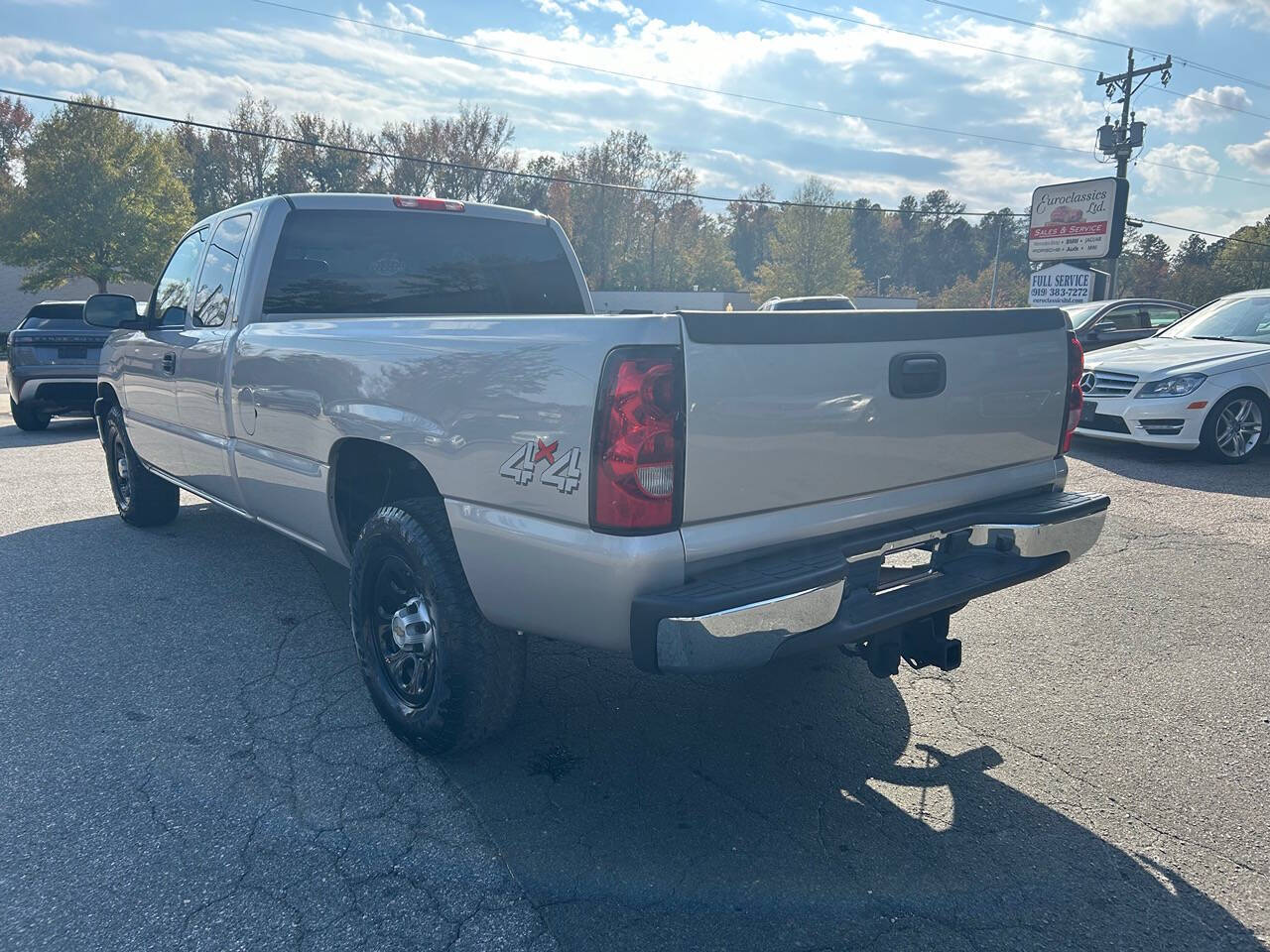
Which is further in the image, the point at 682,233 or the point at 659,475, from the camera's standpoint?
the point at 682,233

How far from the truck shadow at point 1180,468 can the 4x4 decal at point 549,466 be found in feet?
23.1

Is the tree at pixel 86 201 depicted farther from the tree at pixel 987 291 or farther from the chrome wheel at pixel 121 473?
the tree at pixel 987 291

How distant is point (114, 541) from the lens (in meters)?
6.27

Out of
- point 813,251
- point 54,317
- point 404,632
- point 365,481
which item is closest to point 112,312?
point 365,481

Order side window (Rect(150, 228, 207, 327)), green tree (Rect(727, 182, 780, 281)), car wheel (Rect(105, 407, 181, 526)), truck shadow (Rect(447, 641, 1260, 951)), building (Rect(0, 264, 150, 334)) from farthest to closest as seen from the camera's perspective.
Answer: green tree (Rect(727, 182, 780, 281)) < building (Rect(0, 264, 150, 334)) < car wheel (Rect(105, 407, 181, 526)) < side window (Rect(150, 228, 207, 327)) < truck shadow (Rect(447, 641, 1260, 951))

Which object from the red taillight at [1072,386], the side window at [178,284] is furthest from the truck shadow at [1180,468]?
the side window at [178,284]

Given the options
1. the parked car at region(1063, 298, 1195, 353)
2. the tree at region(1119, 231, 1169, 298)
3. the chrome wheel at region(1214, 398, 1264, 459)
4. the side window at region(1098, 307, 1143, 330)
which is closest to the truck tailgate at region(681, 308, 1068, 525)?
the chrome wheel at region(1214, 398, 1264, 459)

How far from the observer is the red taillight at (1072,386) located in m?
3.55

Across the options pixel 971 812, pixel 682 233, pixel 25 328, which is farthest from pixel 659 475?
pixel 682 233

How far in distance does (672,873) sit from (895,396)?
5.30 ft

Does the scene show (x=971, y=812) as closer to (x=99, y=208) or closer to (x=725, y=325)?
(x=725, y=325)

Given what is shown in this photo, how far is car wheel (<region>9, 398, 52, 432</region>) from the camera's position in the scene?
1161cm

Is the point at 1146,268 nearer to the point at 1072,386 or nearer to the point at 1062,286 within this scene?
the point at 1062,286

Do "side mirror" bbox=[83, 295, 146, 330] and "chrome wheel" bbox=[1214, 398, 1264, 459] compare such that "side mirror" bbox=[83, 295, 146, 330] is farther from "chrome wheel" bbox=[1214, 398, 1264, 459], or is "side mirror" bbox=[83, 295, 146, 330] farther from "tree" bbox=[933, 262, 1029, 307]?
"tree" bbox=[933, 262, 1029, 307]
